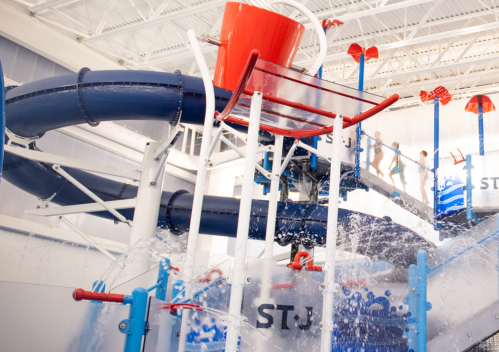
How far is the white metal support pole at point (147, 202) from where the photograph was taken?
497 cm

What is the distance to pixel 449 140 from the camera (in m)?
11.5

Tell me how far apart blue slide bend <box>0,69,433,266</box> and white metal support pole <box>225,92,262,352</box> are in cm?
240

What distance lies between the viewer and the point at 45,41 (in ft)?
33.4

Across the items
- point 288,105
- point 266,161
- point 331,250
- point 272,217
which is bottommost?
point 331,250

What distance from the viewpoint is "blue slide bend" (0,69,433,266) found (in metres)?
4.71

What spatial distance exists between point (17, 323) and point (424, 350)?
8.23 feet

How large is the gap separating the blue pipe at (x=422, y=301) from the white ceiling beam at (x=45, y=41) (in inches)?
385

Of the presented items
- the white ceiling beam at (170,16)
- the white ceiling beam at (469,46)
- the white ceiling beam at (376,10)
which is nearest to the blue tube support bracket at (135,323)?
the white ceiling beam at (170,16)

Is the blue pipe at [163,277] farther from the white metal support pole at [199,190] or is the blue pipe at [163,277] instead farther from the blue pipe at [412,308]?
the blue pipe at [412,308]

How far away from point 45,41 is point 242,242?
9864 mm

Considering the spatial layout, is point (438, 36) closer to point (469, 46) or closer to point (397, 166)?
point (469, 46)

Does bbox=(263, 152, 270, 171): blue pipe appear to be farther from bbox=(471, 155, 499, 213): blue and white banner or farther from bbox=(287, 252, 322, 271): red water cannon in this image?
bbox=(287, 252, 322, 271): red water cannon

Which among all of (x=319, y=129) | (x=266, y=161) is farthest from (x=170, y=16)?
(x=319, y=129)

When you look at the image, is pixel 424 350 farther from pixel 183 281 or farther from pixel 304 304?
pixel 183 281
